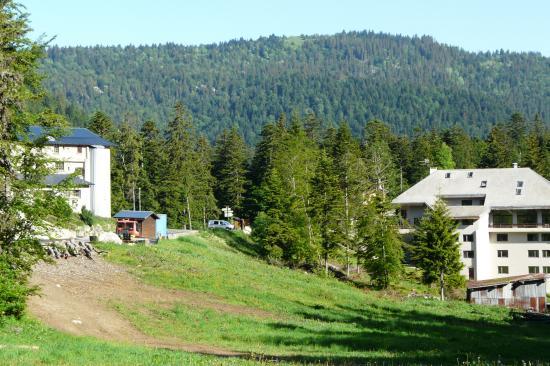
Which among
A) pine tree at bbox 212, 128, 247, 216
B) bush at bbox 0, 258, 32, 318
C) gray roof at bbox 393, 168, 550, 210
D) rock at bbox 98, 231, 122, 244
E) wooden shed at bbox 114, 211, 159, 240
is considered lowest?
bush at bbox 0, 258, 32, 318

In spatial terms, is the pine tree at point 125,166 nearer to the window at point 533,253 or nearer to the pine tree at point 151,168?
the pine tree at point 151,168

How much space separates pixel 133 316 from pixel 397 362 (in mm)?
14274

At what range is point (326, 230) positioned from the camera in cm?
7000

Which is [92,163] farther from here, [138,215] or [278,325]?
[278,325]

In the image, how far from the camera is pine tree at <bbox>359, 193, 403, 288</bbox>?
6356cm

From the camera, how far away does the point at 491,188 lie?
8012cm

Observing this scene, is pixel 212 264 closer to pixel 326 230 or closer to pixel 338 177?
pixel 326 230

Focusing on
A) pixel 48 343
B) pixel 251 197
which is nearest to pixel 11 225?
pixel 48 343

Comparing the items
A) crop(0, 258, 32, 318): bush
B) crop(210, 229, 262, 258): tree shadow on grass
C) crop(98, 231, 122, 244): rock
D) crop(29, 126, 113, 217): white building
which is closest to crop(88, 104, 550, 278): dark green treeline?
crop(210, 229, 262, 258): tree shadow on grass

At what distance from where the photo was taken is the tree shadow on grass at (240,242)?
2968 inches

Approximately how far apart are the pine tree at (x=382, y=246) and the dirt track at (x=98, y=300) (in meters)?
23.2

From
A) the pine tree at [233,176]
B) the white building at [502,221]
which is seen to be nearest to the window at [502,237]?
the white building at [502,221]

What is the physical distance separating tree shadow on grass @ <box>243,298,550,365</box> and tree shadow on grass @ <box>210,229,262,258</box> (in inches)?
990

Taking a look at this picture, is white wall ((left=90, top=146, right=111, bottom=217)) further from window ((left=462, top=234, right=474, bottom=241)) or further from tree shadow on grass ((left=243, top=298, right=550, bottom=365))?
window ((left=462, top=234, right=474, bottom=241))
